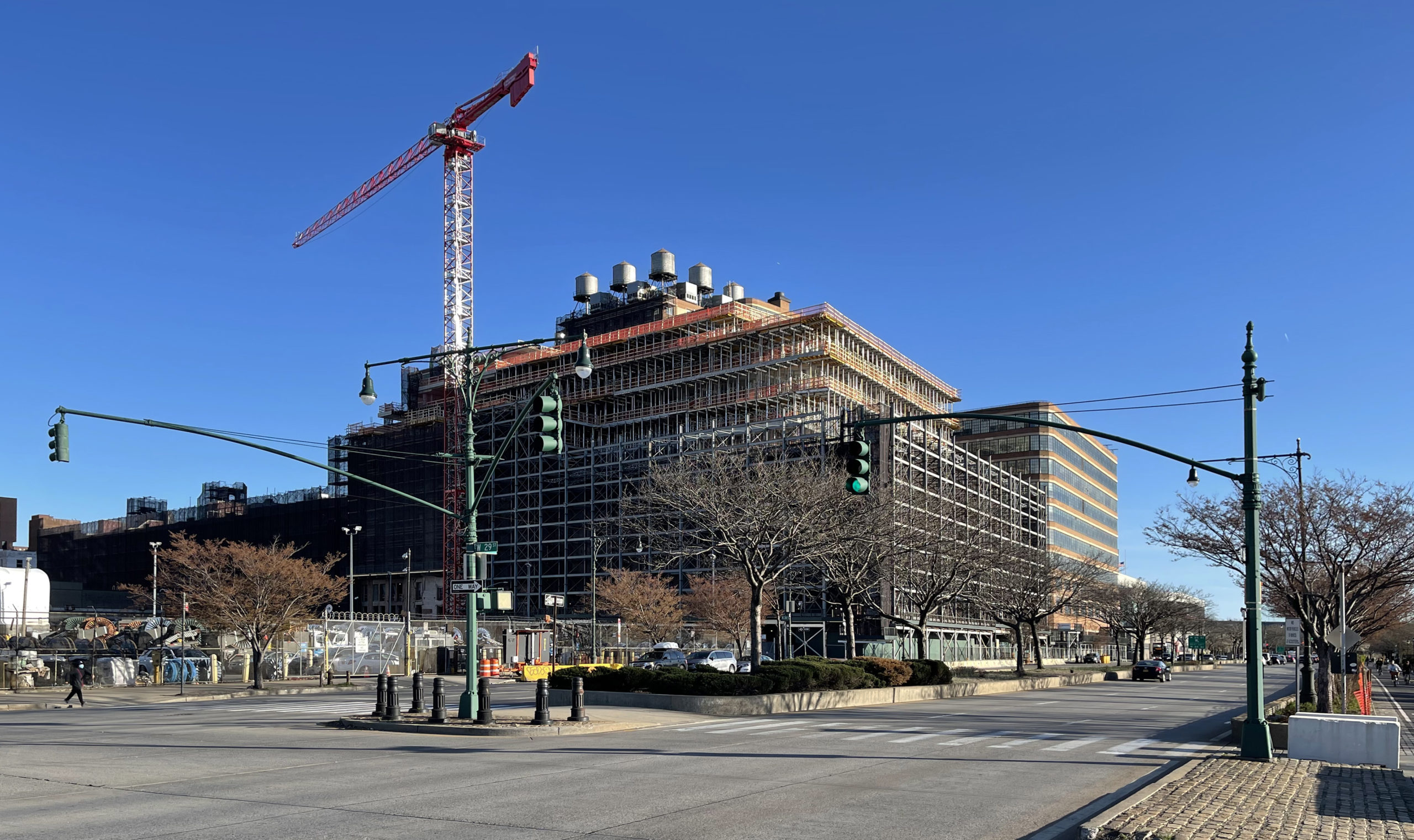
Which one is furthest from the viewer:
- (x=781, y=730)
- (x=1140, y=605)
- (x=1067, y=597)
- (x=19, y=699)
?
(x=1140, y=605)

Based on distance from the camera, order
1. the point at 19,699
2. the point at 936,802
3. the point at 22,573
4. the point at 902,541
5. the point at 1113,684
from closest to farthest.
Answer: the point at 936,802
the point at 19,699
the point at 902,541
the point at 1113,684
the point at 22,573

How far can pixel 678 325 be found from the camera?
99188 millimetres

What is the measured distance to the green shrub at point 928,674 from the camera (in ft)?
129

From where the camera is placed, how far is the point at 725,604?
68.2m

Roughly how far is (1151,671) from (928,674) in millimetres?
28884

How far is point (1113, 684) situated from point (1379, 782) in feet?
146

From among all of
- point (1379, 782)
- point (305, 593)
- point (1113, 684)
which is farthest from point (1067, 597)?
point (1379, 782)

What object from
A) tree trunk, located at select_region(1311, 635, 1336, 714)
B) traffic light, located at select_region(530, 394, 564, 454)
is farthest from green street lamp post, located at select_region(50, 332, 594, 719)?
tree trunk, located at select_region(1311, 635, 1336, 714)

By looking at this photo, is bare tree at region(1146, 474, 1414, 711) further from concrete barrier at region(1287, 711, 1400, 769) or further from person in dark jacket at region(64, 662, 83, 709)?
person in dark jacket at region(64, 662, 83, 709)

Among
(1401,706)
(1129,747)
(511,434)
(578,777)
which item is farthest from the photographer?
(1401,706)

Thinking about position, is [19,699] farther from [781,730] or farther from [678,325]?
[678,325]

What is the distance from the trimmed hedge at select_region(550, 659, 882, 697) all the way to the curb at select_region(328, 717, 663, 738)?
15.0 feet

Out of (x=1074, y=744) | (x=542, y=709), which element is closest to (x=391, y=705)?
(x=542, y=709)

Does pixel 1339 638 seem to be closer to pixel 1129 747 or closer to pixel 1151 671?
pixel 1129 747
